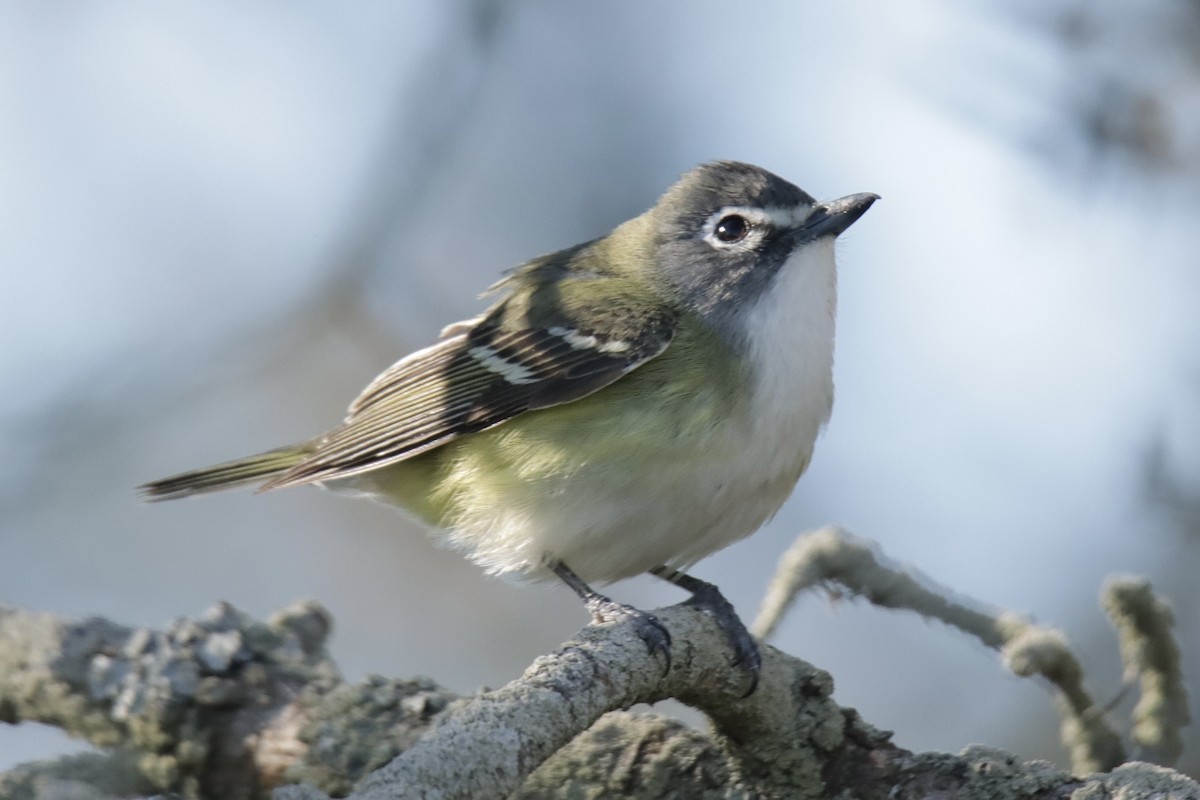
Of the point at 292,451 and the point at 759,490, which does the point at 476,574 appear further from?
the point at 759,490

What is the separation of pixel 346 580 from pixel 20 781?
13.0 feet

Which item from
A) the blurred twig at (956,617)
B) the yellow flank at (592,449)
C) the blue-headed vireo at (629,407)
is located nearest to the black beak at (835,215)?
the blue-headed vireo at (629,407)

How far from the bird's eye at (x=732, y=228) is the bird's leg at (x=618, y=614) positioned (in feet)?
3.81

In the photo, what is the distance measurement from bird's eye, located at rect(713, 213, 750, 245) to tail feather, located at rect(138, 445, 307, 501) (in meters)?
1.58

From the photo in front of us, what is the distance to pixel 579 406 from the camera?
12.0 feet

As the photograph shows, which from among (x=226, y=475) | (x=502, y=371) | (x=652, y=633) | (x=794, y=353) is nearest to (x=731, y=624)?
(x=652, y=633)

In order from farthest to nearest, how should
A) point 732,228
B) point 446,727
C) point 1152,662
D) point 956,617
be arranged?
point 732,228 < point 956,617 < point 1152,662 < point 446,727

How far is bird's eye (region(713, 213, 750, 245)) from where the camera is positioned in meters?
4.09

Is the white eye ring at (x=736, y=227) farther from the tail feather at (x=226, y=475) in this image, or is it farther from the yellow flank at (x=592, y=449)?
the tail feather at (x=226, y=475)

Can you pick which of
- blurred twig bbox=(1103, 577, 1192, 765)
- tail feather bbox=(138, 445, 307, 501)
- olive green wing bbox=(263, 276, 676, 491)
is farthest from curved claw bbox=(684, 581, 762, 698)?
tail feather bbox=(138, 445, 307, 501)

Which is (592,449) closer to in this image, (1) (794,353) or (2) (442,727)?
(1) (794,353)

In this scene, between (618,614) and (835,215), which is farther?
(835,215)

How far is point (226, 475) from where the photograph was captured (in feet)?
14.6

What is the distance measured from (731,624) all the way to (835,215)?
1.49m
